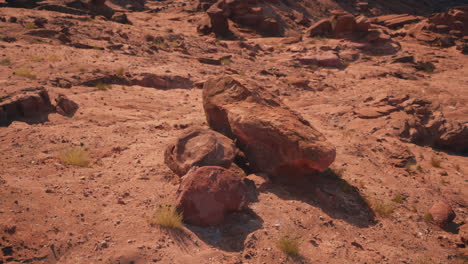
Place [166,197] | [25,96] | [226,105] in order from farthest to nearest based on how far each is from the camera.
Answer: [25,96] → [226,105] → [166,197]

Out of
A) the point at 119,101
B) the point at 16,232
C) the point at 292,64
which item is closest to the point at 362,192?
the point at 16,232

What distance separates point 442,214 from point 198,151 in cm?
449

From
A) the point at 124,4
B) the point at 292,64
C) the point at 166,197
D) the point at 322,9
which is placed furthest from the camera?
the point at 322,9

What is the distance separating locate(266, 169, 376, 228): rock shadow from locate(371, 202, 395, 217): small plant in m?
0.11

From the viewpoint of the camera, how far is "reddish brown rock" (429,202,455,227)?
6.25m

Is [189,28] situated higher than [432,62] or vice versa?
[432,62]

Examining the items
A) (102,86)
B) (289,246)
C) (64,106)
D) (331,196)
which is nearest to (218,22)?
(102,86)

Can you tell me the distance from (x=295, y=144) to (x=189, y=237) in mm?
2271

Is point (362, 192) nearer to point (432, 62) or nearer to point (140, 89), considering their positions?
point (140, 89)

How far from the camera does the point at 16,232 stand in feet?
12.5

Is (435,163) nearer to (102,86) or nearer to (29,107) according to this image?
(102,86)

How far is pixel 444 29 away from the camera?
2167 cm

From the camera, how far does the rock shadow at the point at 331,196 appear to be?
18.6ft

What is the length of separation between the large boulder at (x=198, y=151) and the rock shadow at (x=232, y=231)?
2.88 ft
